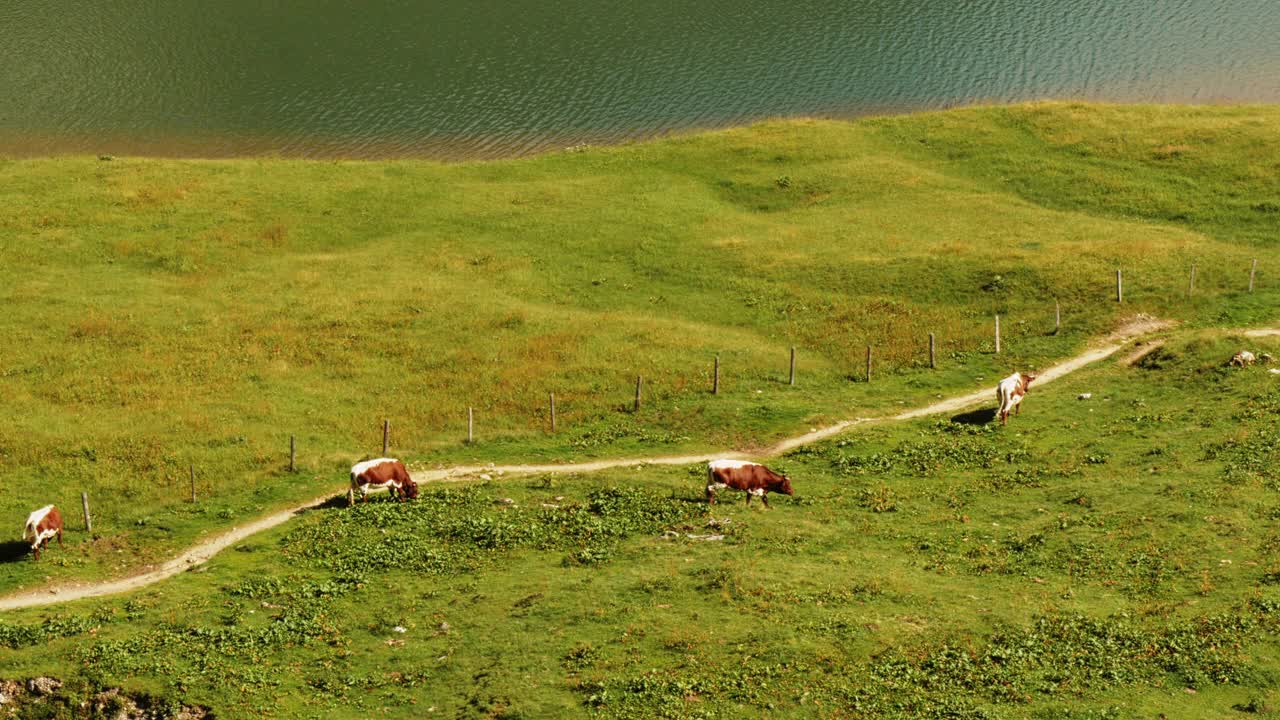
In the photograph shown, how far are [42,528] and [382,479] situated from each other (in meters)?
11.9

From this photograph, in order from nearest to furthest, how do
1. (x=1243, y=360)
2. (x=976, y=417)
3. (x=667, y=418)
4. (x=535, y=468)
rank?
(x=535, y=468), (x=976, y=417), (x=1243, y=360), (x=667, y=418)

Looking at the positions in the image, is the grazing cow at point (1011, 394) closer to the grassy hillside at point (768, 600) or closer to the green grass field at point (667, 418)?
the green grass field at point (667, 418)

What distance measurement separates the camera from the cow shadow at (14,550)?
3966cm

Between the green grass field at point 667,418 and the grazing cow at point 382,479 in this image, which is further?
the grazing cow at point 382,479

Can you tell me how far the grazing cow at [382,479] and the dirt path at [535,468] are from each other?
2.04 metres

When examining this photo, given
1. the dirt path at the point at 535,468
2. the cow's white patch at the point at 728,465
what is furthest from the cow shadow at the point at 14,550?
the cow's white patch at the point at 728,465

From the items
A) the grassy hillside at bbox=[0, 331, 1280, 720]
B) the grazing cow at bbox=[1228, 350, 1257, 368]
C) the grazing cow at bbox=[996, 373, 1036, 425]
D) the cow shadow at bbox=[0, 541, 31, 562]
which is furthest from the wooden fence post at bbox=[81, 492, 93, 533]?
the grazing cow at bbox=[1228, 350, 1257, 368]

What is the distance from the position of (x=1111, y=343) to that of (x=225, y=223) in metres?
54.1

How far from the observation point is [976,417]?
48.1 m

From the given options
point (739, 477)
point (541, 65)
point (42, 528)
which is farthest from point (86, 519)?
point (541, 65)

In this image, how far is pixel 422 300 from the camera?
62281 mm

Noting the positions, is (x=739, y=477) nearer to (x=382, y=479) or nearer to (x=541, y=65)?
(x=382, y=479)

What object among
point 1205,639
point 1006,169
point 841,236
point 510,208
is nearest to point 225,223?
point 510,208

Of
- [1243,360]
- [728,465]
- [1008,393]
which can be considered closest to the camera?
[728,465]
